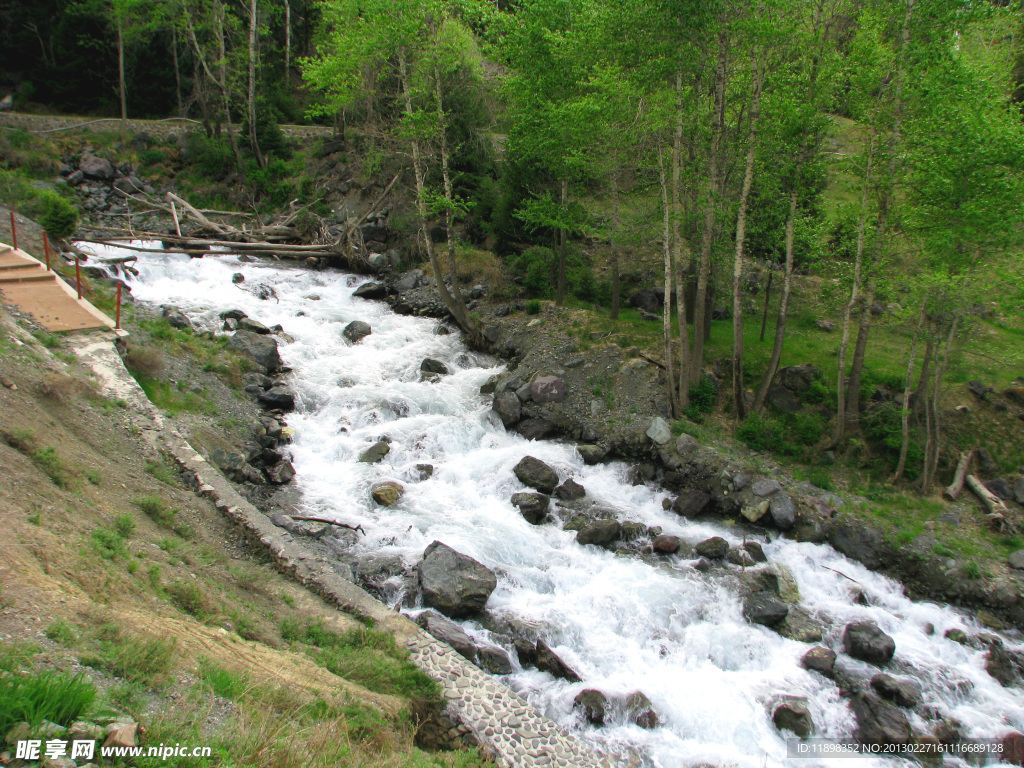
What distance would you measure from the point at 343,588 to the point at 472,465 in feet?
20.6

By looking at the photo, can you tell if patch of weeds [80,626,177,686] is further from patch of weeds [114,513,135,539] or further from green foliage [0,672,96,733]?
patch of weeds [114,513,135,539]

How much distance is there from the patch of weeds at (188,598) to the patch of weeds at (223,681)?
156 centimetres

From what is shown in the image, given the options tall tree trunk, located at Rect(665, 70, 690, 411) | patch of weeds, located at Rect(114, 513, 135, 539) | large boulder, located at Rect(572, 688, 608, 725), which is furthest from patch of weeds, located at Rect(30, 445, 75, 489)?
tall tree trunk, located at Rect(665, 70, 690, 411)

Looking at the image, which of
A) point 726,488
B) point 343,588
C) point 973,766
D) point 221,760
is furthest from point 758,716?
point 221,760

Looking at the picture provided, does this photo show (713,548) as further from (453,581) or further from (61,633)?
(61,633)

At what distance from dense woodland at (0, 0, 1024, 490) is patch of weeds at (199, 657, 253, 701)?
13.1 metres

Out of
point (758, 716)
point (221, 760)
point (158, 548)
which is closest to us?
point (221, 760)

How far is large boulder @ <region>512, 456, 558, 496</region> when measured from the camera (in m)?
15.3

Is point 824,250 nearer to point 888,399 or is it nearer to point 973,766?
point 888,399

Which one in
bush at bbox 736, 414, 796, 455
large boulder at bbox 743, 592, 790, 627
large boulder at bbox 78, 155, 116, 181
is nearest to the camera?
large boulder at bbox 743, 592, 790, 627

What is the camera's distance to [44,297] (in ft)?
47.3

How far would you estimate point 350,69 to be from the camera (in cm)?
1958

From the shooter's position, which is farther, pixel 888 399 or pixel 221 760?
pixel 888 399

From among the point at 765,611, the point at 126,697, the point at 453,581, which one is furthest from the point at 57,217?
the point at 765,611
